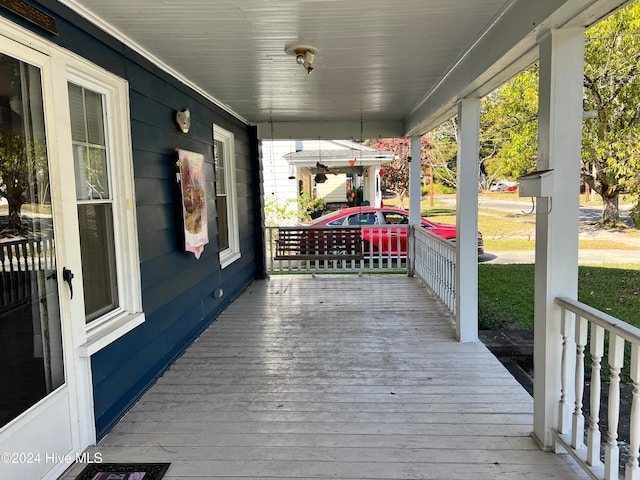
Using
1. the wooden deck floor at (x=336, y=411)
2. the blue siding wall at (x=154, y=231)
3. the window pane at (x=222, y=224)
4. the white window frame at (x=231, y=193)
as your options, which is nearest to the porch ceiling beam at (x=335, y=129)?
the white window frame at (x=231, y=193)

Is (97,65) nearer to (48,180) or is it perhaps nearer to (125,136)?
(125,136)

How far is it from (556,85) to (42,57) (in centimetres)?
245

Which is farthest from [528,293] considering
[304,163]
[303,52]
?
[304,163]

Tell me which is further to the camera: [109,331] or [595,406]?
[109,331]

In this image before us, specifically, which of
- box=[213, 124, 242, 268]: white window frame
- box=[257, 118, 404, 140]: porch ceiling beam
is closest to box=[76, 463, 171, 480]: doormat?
box=[213, 124, 242, 268]: white window frame

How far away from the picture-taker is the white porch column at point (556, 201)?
7.20 feet

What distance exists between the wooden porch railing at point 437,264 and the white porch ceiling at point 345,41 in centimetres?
147

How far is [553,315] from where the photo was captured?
90.8 inches

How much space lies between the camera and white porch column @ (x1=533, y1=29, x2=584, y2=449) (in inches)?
86.4

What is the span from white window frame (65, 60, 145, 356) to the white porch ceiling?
1.29 ft

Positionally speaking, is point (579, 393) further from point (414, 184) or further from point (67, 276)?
point (414, 184)

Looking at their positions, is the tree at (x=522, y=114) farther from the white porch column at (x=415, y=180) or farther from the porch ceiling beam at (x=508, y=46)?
the porch ceiling beam at (x=508, y=46)

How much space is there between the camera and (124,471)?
2227 millimetres

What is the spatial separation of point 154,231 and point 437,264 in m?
3.36
